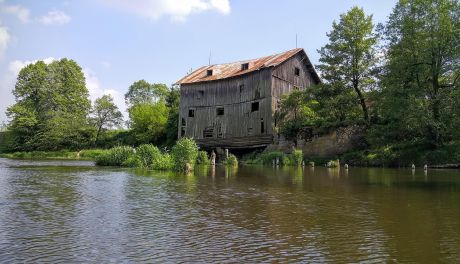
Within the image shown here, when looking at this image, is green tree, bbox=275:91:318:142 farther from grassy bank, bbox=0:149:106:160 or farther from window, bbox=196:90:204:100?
grassy bank, bbox=0:149:106:160

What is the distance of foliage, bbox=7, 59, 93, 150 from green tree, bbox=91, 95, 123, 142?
2425 millimetres

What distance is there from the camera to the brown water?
7445 mm

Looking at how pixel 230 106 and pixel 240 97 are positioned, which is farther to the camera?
pixel 230 106

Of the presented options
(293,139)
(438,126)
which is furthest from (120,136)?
(438,126)

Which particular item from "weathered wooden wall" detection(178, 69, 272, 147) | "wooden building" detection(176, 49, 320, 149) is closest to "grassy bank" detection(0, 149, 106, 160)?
"wooden building" detection(176, 49, 320, 149)

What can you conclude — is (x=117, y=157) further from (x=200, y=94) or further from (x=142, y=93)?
(x=142, y=93)

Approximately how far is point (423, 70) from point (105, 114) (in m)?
56.9

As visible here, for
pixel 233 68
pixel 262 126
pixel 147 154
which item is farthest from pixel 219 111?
pixel 147 154

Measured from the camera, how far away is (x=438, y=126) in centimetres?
3181

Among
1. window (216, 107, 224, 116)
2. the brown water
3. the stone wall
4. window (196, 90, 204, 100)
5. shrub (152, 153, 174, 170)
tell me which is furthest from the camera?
window (196, 90, 204, 100)

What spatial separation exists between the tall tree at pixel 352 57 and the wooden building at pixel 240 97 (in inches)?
213

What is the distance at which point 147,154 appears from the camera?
33.2 meters

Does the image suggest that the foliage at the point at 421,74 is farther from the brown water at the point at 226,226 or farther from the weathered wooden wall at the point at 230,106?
the brown water at the point at 226,226

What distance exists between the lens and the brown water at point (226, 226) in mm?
7445
